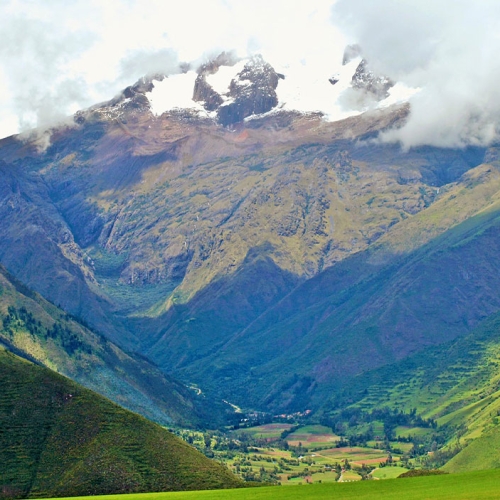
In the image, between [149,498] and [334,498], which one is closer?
[334,498]

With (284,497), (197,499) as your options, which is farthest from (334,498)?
(197,499)

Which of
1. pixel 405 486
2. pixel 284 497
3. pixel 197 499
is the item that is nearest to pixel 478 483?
pixel 405 486

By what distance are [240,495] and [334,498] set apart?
71.5ft

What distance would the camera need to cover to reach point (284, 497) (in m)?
188

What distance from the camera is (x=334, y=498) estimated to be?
181m

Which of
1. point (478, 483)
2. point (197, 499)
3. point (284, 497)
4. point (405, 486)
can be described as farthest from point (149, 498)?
point (478, 483)

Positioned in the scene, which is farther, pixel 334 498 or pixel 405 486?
pixel 405 486

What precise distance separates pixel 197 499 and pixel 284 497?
1537cm

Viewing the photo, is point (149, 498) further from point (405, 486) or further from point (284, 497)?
point (405, 486)

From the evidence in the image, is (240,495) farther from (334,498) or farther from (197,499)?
(334,498)

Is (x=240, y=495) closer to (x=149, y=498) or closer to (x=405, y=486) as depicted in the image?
(x=149, y=498)

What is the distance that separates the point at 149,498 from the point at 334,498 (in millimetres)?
36059

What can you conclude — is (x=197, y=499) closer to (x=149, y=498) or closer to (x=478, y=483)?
(x=149, y=498)

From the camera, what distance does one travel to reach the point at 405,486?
19575cm
